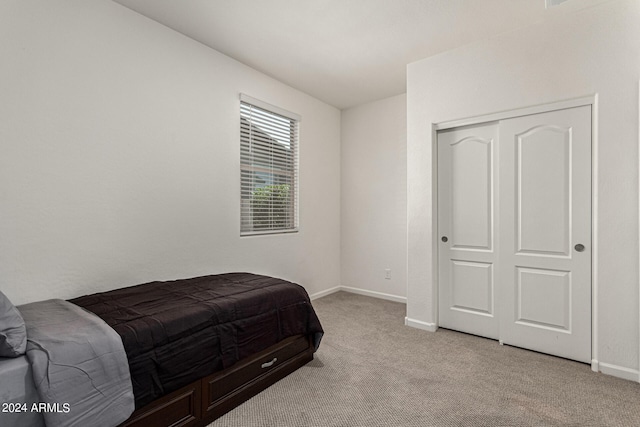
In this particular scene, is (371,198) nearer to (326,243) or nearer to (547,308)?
(326,243)

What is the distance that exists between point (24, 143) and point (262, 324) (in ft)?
6.23

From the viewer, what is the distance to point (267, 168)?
3.69m

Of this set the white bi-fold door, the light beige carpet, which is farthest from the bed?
the white bi-fold door

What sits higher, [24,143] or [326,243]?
[24,143]

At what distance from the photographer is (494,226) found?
293 cm

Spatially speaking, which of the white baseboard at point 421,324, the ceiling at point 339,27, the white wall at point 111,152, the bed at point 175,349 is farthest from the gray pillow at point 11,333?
the white baseboard at point 421,324

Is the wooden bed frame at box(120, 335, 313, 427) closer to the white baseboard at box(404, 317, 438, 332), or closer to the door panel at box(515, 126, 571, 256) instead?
the white baseboard at box(404, 317, 438, 332)

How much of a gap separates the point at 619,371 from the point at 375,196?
294cm

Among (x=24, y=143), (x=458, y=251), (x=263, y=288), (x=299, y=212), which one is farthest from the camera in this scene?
(x=299, y=212)

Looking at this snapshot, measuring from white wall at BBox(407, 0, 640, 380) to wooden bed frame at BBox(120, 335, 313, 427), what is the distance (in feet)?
7.54

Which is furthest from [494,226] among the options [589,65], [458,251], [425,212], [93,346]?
[93,346]

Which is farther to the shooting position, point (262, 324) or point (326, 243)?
point (326, 243)

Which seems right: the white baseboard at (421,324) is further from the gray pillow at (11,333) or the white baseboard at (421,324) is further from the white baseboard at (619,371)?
the gray pillow at (11,333)

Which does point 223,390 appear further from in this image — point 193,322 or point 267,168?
point 267,168
